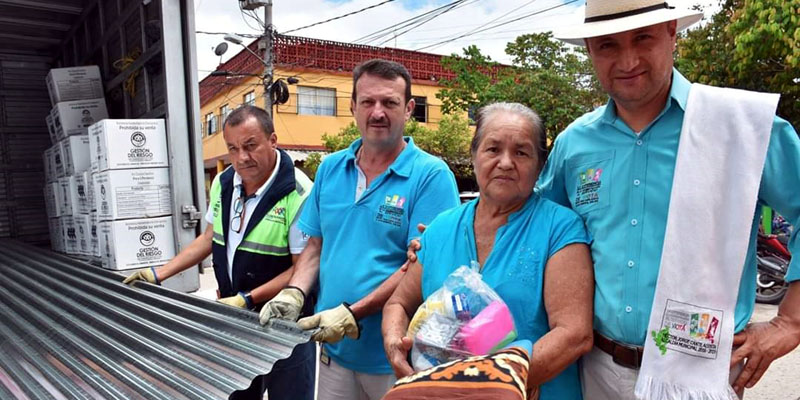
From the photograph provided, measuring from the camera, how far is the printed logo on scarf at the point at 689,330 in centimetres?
145

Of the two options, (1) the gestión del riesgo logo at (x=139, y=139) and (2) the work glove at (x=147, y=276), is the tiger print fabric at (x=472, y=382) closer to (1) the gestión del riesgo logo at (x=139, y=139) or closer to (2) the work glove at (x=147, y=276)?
(2) the work glove at (x=147, y=276)

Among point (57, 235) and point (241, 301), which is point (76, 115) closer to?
point (57, 235)

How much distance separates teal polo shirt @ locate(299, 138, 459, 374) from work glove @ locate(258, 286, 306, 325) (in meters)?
0.12

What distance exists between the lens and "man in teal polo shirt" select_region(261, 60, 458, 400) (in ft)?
7.18

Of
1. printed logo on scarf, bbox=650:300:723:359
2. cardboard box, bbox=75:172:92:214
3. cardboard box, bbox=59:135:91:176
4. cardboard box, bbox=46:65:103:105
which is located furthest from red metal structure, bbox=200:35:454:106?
printed logo on scarf, bbox=650:300:723:359

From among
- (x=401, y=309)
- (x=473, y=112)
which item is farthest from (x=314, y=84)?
(x=401, y=309)

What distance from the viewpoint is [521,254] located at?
1.58 metres

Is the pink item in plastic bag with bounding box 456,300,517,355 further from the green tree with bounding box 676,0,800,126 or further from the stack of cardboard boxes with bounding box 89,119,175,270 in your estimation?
the green tree with bounding box 676,0,800,126

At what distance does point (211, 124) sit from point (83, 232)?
2028 centimetres

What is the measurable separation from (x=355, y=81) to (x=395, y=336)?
1.15 metres

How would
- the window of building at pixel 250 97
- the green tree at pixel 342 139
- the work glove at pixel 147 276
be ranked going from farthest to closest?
the window of building at pixel 250 97 → the green tree at pixel 342 139 → the work glove at pixel 147 276

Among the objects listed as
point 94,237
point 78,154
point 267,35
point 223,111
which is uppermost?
point 267,35

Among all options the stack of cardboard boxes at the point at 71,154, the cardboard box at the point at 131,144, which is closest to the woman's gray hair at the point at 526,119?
the cardboard box at the point at 131,144

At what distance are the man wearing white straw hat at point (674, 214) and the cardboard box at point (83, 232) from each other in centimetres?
369
